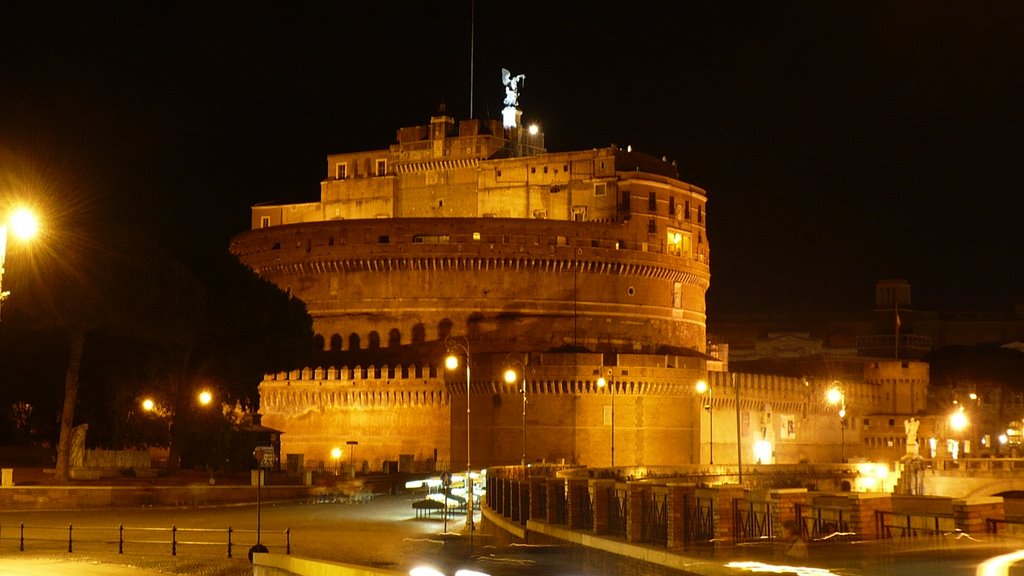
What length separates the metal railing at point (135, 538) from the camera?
989 inches

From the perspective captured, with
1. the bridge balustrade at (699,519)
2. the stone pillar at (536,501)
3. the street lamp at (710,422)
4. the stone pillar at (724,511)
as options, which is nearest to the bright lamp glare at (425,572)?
the bridge balustrade at (699,519)

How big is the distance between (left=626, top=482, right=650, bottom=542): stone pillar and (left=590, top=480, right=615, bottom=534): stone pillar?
992 mm

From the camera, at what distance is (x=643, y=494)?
67.2 feet

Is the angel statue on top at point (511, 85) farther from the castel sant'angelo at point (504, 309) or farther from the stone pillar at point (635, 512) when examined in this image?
the stone pillar at point (635, 512)

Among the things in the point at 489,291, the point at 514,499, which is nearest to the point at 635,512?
the point at 514,499

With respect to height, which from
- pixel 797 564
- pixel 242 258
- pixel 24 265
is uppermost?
pixel 242 258

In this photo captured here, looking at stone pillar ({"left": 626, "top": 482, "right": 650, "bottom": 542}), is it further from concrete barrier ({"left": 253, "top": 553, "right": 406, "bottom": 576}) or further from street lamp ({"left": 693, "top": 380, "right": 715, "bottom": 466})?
street lamp ({"left": 693, "top": 380, "right": 715, "bottom": 466})

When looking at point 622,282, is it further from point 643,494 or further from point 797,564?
point 797,564

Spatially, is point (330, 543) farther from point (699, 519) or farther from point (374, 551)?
point (699, 519)

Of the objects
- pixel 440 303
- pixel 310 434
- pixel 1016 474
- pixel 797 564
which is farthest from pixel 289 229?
pixel 797 564

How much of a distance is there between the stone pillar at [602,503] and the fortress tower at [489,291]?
1250 inches

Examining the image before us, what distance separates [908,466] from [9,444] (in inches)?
1390

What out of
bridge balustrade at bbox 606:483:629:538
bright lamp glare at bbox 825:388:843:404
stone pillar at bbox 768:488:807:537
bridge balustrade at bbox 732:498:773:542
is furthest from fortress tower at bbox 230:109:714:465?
stone pillar at bbox 768:488:807:537

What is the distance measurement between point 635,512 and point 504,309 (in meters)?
44.3
